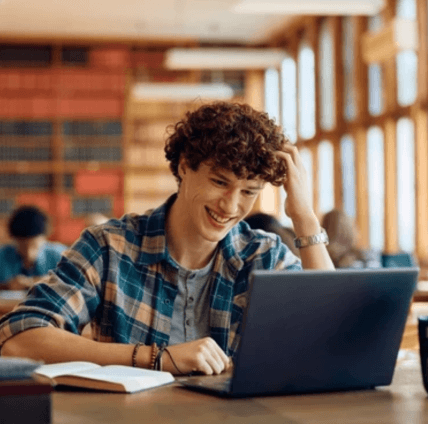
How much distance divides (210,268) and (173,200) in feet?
0.72

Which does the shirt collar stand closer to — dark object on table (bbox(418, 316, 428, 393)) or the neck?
the neck

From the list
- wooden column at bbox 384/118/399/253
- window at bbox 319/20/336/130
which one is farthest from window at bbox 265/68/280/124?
wooden column at bbox 384/118/399/253

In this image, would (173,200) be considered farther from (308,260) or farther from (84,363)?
(84,363)

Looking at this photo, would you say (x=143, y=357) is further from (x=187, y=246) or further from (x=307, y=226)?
(x=307, y=226)

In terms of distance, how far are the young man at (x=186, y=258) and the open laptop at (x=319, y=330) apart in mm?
403

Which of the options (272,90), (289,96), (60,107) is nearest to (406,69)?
(289,96)

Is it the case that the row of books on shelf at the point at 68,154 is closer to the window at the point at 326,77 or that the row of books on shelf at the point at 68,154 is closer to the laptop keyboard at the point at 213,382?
the window at the point at 326,77

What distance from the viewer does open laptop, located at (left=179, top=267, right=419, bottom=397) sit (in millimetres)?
1305

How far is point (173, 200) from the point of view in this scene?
7.11 feet

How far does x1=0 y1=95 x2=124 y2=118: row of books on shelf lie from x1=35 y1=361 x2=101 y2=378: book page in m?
9.62

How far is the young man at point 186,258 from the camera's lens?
1.84 metres

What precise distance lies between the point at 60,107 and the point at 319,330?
9968 millimetres

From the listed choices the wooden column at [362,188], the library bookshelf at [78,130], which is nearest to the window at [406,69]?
the wooden column at [362,188]

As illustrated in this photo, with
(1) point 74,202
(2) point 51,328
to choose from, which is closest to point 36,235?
(2) point 51,328
